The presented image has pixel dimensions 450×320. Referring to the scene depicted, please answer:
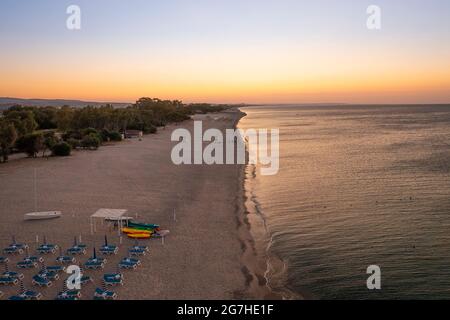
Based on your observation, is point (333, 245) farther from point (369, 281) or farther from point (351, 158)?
point (351, 158)

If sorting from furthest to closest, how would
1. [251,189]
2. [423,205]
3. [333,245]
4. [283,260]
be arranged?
1. [251,189]
2. [423,205]
3. [333,245]
4. [283,260]

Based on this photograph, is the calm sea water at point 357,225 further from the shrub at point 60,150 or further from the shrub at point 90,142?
the shrub at point 90,142

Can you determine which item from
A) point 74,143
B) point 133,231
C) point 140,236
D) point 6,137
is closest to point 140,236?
point 140,236

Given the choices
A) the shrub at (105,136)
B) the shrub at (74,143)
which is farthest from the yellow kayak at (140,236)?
the shrub at (105,136)

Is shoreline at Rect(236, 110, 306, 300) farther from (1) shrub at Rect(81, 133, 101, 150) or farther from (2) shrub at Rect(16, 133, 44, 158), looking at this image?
(1) shrub at Rect(81, 133, 101, 150)

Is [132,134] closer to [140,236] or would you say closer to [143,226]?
[143,226]

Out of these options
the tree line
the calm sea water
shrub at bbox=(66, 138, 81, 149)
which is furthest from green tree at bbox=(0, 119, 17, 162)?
the calm sea water
